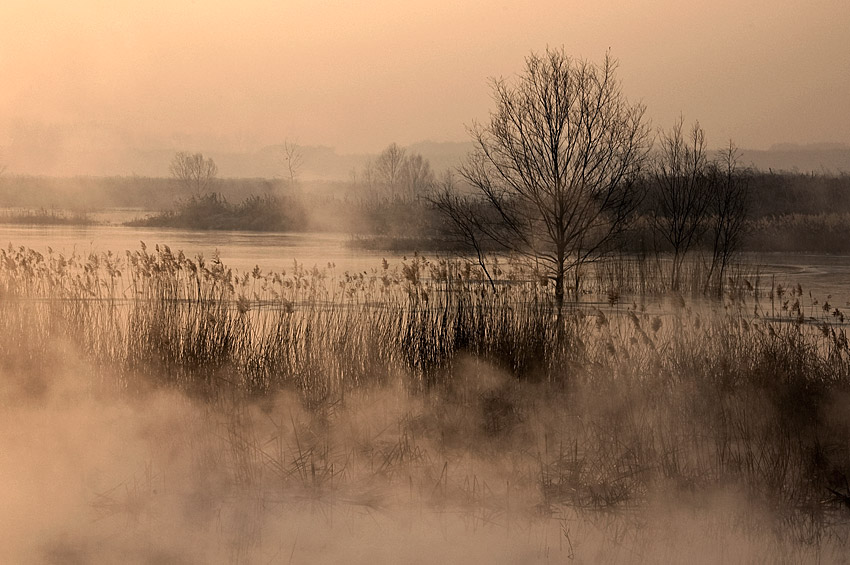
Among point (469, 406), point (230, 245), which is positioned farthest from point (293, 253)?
point (469, 406)

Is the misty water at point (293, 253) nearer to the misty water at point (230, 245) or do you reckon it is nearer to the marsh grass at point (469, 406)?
the misty water at point (230, 245)

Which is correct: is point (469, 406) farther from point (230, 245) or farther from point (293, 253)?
point (230, 245)

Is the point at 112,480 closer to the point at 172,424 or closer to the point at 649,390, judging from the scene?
the point at 172,424

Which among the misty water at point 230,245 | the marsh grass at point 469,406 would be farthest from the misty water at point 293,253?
the marsh grass at point 469,406

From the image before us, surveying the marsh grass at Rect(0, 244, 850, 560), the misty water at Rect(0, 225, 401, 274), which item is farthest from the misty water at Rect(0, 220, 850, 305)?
the marsh grass at Rect(0, 244, 850, 560)

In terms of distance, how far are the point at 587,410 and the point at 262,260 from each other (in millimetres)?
14788

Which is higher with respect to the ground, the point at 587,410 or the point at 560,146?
the point at 560,146

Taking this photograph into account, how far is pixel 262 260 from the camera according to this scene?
2102 centimetres

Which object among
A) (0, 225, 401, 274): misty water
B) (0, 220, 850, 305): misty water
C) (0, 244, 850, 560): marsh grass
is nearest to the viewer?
(0, 244, 850, 560): marsh grass

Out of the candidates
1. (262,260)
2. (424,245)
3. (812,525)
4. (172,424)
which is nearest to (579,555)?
(812,525)

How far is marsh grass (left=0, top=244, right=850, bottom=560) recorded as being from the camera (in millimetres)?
5910

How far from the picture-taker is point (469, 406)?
7.21 m

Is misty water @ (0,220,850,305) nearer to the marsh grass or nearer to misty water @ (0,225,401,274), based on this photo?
misty water @ (0,225,401,274)

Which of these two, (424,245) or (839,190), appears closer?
(424,245)
